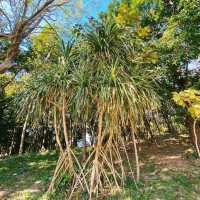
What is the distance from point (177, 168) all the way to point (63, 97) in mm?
3092

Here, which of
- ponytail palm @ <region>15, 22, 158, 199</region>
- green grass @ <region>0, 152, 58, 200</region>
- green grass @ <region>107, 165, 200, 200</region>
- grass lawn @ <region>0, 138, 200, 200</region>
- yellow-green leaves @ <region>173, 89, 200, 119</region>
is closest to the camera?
ponytail palm @ <region>15, 22, 158, 199</region>

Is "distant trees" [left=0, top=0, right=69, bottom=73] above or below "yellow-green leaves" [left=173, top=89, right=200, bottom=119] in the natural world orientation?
above

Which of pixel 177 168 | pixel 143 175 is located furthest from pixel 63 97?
pixel 177 168

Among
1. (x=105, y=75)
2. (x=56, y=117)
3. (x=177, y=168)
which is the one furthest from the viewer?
(x=177, y=168)

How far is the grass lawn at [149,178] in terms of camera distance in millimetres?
7590

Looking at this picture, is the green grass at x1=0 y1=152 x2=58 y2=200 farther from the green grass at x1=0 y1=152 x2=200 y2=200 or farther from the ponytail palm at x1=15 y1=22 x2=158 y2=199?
the ponytail palm at x1=15 y1=22 x2=158 y2=199

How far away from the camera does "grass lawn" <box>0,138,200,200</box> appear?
24.9 ft

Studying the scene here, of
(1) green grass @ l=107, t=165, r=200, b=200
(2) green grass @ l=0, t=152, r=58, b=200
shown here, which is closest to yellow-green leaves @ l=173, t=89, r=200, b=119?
(1) green grass @ l=107, t=165, r=200, b=200

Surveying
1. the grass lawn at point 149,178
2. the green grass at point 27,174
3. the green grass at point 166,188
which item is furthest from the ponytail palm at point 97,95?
the green grass at point 27,174

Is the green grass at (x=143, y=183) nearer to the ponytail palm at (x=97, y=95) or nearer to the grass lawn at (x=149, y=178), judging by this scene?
the grass lawn at (x=149, y=178)

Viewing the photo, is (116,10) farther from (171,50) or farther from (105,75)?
(105,75)

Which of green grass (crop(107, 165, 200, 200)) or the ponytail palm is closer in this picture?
the ponytail palm

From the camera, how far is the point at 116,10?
965cm

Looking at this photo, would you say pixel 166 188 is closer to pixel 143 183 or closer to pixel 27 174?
pixel 143 183
